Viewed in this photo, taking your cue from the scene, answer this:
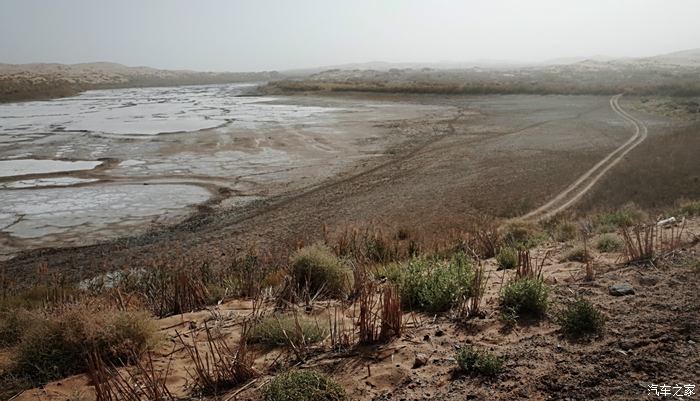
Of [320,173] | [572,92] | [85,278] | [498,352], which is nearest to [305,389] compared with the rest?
[498,352]

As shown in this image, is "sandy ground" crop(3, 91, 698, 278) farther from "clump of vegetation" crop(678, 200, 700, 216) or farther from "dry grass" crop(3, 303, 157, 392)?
"dry grass" crop(3, 303, 157, 392)

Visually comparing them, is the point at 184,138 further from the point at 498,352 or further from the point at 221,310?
the point at 498,352

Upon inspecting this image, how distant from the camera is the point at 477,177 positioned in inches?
710

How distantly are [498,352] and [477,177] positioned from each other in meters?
14.0

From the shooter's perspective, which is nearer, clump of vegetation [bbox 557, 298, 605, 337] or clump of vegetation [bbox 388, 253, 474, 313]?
clump of vegetation [bbox 557, 298, 605, 337]

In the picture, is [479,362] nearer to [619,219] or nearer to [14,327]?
[14,327]

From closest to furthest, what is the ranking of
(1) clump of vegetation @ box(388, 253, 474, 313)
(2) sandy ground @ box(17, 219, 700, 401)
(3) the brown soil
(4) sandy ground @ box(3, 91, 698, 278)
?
(2) sandy ground @ box(17, 219, 700, 401) < (1) clump of vegetation @ box(388, 253, 474, 313) < (3) the brown soil < (4) sandy ground @ box(3, 91, 698, 278)

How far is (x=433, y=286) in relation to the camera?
6.17 meters

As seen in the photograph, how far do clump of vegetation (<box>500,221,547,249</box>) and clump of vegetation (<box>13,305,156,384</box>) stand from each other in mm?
7381

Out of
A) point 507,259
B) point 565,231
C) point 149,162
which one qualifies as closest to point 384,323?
point 507,259

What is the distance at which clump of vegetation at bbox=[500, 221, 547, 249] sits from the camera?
389 inches

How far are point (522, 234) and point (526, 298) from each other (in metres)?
5.68

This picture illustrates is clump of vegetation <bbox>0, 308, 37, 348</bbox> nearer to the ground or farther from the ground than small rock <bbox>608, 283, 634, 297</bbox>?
nearer to the ground

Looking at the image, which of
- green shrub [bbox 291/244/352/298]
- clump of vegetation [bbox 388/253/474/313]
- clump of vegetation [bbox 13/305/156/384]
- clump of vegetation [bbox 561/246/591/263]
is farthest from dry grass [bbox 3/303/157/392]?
clump of vegetation [bbox 561/246/591/263]
